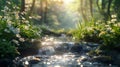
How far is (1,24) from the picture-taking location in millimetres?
12555

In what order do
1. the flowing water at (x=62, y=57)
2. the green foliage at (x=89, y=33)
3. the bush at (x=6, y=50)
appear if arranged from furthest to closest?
the green foliage at (x=89, y=33) < the flowing water at (x=62, y=57) < the bush at (x=6, y=50)

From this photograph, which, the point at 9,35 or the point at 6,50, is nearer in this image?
the point at 6,50

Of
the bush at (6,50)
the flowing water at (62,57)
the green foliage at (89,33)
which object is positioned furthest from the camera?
the green foliage at (89,33)

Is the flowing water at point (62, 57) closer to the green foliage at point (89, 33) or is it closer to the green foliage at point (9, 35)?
the green foliage at point (9, 35)

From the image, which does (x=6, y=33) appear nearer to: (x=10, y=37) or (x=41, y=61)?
(x=10, y=37)

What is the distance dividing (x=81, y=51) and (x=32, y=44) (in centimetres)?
283

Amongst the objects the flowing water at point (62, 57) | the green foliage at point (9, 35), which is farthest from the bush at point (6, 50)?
the flowing water at point (62, 57)

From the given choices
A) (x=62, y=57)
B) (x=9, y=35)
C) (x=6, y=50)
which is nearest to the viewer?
(x=6, y=50)

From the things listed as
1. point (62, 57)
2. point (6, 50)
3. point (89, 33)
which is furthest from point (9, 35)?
point (89, 33)

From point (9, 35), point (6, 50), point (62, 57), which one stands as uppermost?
point (9, 35)

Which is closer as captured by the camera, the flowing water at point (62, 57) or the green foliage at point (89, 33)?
the flowing water at point (62, 57)

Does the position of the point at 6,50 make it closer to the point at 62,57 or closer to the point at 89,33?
the point at 62,57

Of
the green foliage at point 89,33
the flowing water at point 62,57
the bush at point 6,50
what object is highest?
the green foliage at point 89,33

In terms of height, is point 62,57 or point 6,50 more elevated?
point 6,50
